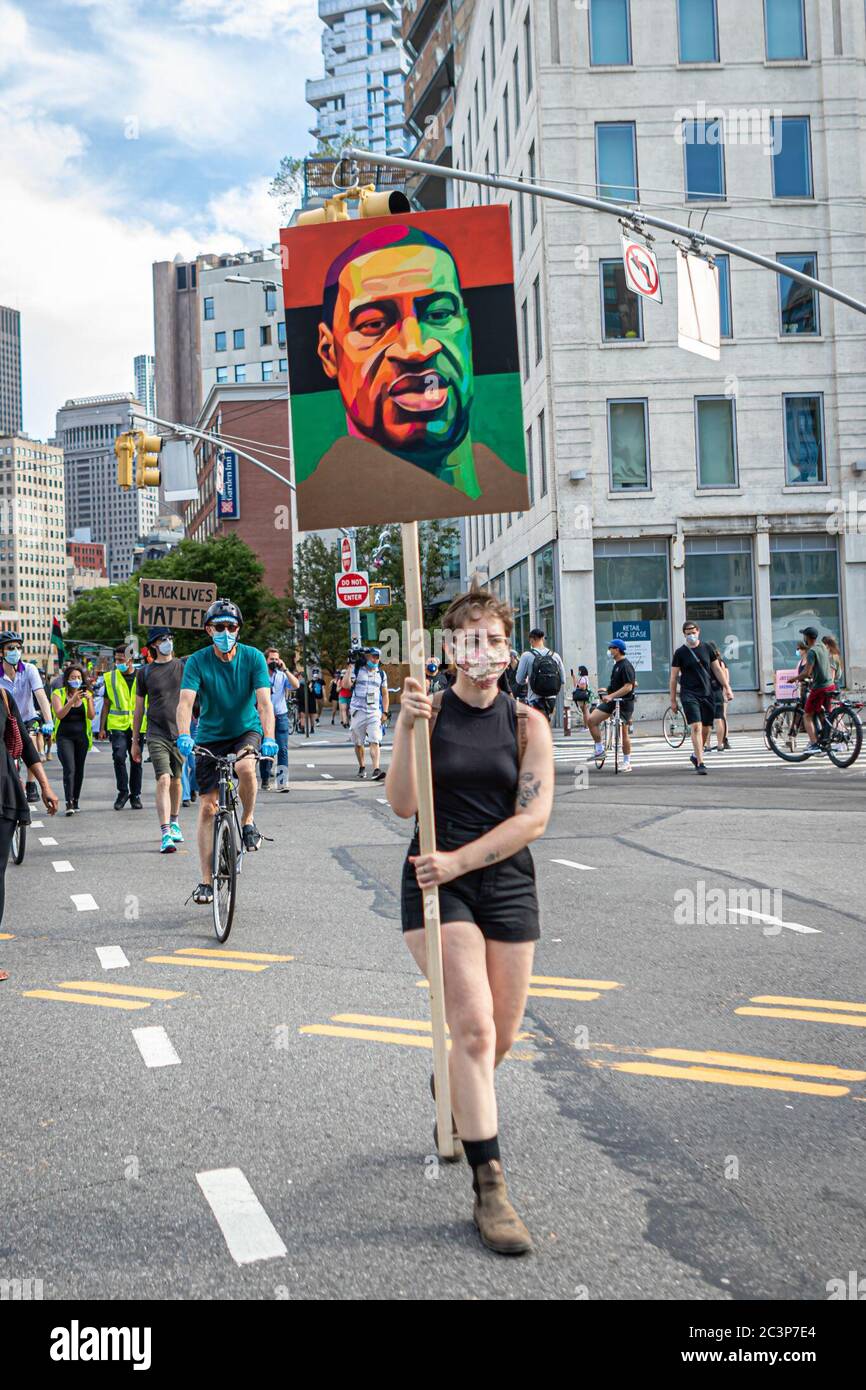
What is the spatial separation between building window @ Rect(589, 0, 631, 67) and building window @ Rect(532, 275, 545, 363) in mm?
5633

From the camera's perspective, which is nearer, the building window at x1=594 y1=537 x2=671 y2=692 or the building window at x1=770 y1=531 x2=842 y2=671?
the building window at x1=594 y1=537 x2=671 y2=692

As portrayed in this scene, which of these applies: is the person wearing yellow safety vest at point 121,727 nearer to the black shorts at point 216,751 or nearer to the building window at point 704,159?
the black shorts at point 216,751

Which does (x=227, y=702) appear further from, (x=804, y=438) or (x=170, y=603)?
(x=804, y=438)

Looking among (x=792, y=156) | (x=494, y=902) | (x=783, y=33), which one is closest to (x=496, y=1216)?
(x=494, y=902)

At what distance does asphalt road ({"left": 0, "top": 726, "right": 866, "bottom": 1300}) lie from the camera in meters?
3.63

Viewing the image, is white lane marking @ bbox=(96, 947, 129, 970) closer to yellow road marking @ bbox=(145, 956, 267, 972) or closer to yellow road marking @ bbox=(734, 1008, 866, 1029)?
yellow road marking @ bbox=(145, 956, 267, 972)

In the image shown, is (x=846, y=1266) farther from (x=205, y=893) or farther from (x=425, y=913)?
(x=205, y=893)

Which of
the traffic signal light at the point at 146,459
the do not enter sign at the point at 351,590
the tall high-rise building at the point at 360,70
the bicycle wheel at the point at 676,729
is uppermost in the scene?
the tall high-rise building at the point at 360,70

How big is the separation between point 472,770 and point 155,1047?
94.4 inches

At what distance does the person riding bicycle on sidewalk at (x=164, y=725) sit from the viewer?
1288cm

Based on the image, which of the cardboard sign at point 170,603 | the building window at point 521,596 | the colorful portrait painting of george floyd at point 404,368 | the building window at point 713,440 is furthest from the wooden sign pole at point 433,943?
the building window at point 521,596

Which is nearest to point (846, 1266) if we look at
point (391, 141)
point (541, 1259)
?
point (541, 1259)

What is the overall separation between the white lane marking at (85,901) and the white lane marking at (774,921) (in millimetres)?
4310

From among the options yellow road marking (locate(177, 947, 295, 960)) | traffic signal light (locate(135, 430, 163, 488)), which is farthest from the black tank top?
traffic signal light (locate(135, 430, 163, 488))
